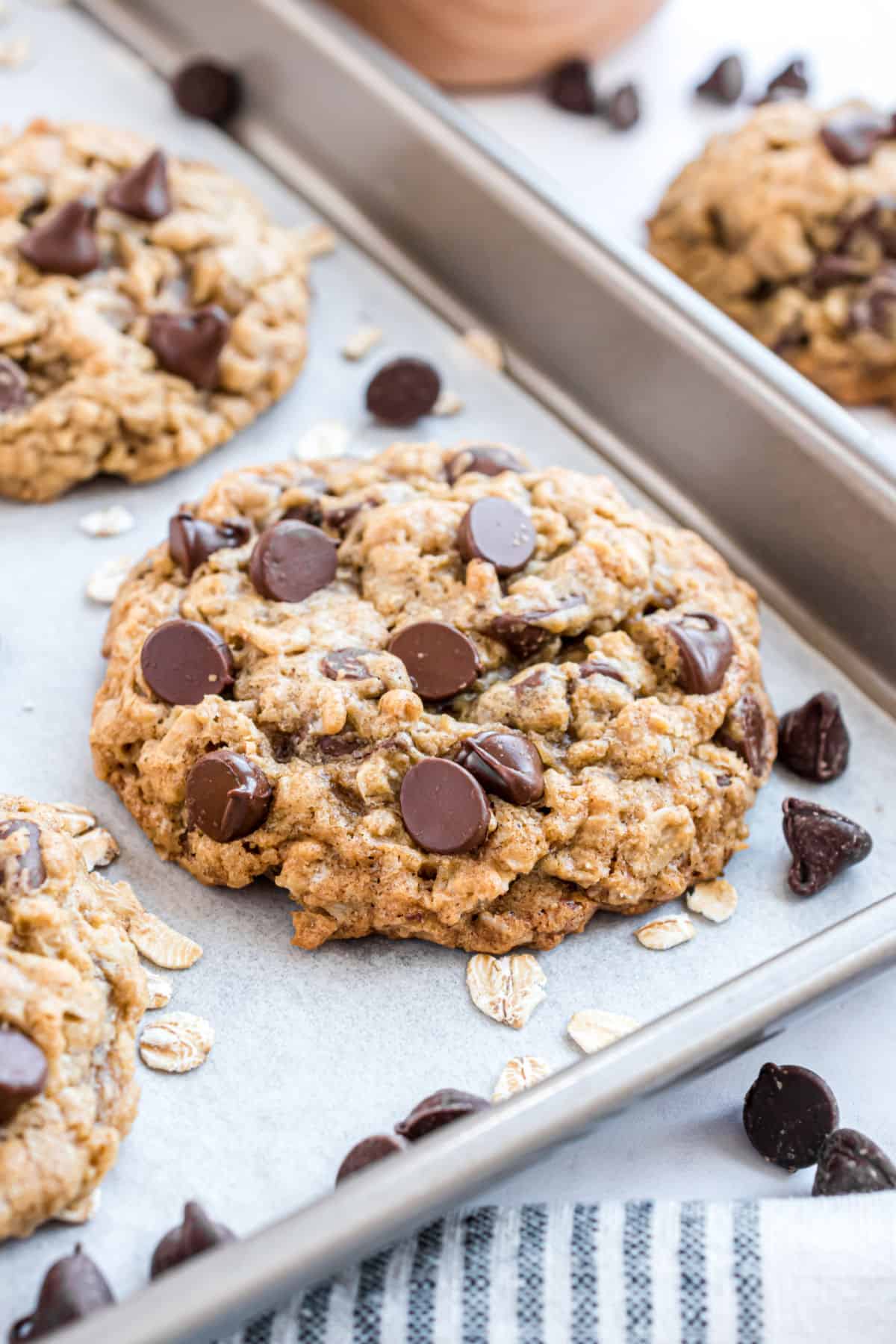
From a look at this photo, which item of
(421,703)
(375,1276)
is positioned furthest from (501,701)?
(375,1276)

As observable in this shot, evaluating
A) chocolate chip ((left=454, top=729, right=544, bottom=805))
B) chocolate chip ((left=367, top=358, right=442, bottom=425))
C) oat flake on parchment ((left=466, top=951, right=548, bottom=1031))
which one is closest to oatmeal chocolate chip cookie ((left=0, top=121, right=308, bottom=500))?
chocolate chip ((left=367, top=358, right=442, bottom=425))

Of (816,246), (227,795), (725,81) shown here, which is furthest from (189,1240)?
(725,81)

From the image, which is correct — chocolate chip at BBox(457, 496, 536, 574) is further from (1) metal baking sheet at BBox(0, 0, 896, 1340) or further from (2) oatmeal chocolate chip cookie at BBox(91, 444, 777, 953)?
(1) metal baking sheet at BBox(0, 0, 896, 1340)

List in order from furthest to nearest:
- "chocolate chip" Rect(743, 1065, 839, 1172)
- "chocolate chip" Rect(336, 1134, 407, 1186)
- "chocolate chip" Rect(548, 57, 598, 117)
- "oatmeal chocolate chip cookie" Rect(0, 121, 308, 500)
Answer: "chocolate chip" Rect(548, 57, 598, 117)
"oatmeal chocolate chip cookie" Rect(0, 121, 308, 500)
"chocolate chip" Rect(743, 1065, 839, 1172)
"chocolate chip" Rect(336, 1134, 407, 1186)

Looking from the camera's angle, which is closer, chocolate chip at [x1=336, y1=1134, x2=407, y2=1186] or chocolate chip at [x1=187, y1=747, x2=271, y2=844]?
chocolate chip at [x1=336, y1=1134, x2=407, y2=1186]

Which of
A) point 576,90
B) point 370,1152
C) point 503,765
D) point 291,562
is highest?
point 576,90

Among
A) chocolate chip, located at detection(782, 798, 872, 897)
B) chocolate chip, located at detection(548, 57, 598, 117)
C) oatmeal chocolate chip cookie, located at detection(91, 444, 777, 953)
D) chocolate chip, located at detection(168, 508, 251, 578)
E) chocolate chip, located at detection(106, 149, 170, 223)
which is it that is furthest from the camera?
chocolate chip, located at detection(548, 57, 598, 117)

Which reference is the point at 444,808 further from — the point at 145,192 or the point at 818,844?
the point at 145,192
